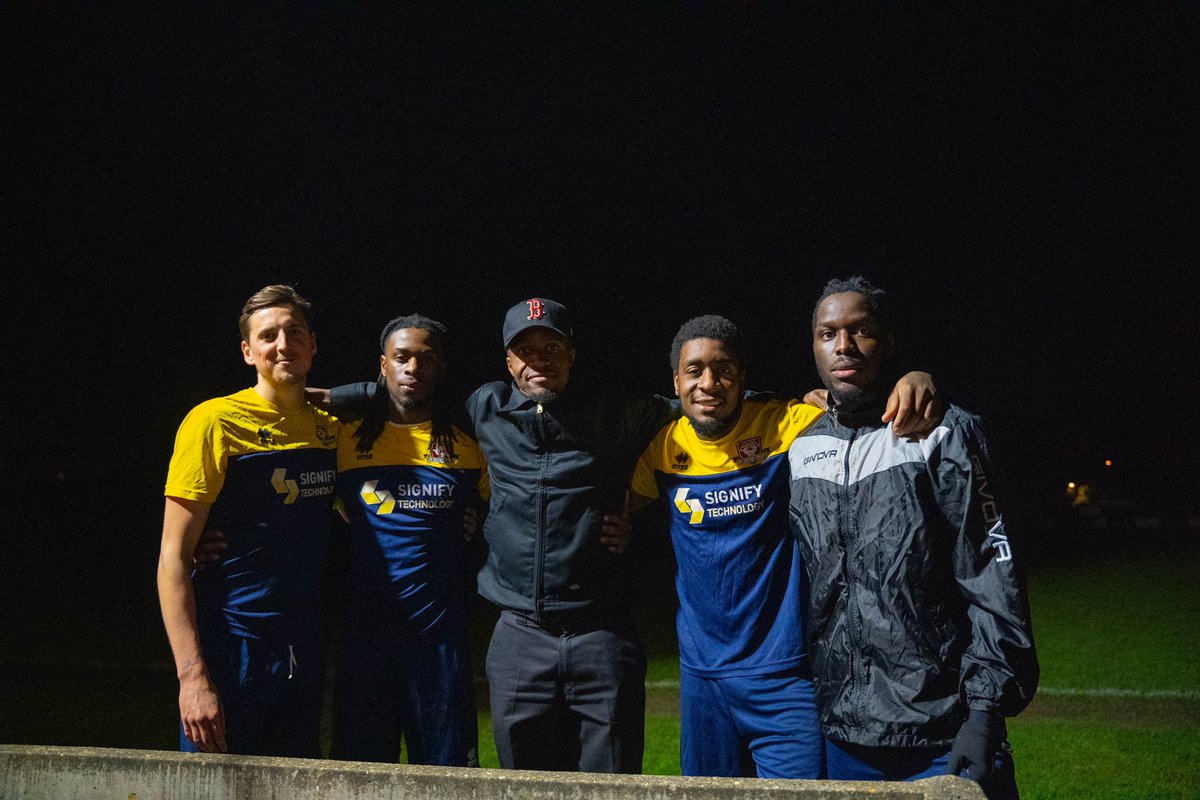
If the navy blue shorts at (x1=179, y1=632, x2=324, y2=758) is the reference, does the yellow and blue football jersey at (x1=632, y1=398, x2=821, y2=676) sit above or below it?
above

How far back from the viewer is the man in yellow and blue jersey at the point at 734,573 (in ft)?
10.9

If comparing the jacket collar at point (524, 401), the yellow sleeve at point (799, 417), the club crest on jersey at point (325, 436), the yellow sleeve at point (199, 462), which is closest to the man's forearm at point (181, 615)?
the yellow sleeve at point (199, 462)

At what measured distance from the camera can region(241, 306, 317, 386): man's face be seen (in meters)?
3.74

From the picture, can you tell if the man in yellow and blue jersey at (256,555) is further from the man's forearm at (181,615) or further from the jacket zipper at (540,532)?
the jacket zipper at (540,532)

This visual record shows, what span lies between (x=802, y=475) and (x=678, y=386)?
2.57 feet

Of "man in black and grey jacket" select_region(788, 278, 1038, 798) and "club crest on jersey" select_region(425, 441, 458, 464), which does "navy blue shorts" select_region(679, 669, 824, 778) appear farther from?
"club crest on jersey" select_region(425, 441, 458, 464)

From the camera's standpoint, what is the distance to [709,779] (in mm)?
2270

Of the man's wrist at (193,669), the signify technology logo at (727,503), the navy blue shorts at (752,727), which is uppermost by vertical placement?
the signify technology logo at (727,503)

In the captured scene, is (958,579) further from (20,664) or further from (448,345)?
(20,664)

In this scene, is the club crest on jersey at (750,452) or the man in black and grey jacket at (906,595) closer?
the man in black and grey jacket at (906,595)

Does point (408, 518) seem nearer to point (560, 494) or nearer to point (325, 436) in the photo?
point (325, 436)

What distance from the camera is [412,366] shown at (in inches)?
154

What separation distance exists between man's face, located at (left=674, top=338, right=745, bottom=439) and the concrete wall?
161 cm

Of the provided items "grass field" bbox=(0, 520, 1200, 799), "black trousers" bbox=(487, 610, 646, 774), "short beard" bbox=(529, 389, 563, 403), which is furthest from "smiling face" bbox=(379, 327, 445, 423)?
"grass field" bbox=(0, 520, 1200, 799)
